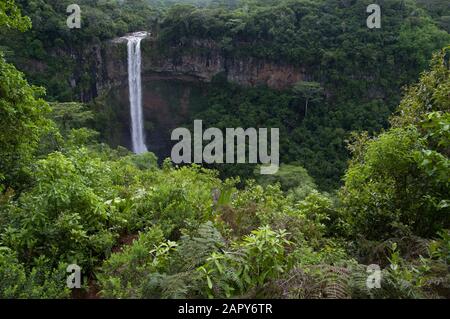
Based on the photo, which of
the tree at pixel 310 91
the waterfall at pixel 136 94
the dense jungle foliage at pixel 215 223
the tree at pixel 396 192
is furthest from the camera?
the waterfall at pixel 136 94

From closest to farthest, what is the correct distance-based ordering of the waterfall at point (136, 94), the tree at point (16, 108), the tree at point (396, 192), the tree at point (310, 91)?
the tree at point (396, 192), the tree at point (16, 108), the tree at point (310, 91), the waterfall at point (136, 94)

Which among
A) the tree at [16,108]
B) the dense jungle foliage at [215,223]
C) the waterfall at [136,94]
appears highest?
the tree at [16,108]

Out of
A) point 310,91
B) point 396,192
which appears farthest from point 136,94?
point 396,192

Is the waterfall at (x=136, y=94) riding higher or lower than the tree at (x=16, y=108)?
lower

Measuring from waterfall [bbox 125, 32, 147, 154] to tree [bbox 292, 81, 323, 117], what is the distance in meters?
11.6

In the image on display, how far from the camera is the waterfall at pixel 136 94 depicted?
29062 millimetres

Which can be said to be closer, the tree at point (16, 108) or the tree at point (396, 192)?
the tree at point (396, 192)

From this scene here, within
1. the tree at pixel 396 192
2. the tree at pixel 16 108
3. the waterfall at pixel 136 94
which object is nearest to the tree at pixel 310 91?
the waterfall at pixel 136 94

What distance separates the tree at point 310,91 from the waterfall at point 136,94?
1159 centimetres

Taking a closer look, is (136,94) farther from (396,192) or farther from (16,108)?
(396,192)

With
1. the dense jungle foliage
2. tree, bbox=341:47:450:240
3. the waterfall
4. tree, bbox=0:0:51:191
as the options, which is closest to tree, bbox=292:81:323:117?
the waterfall

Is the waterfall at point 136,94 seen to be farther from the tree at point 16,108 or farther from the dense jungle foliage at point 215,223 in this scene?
the tree at point 16,108

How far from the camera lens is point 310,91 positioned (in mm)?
26891
